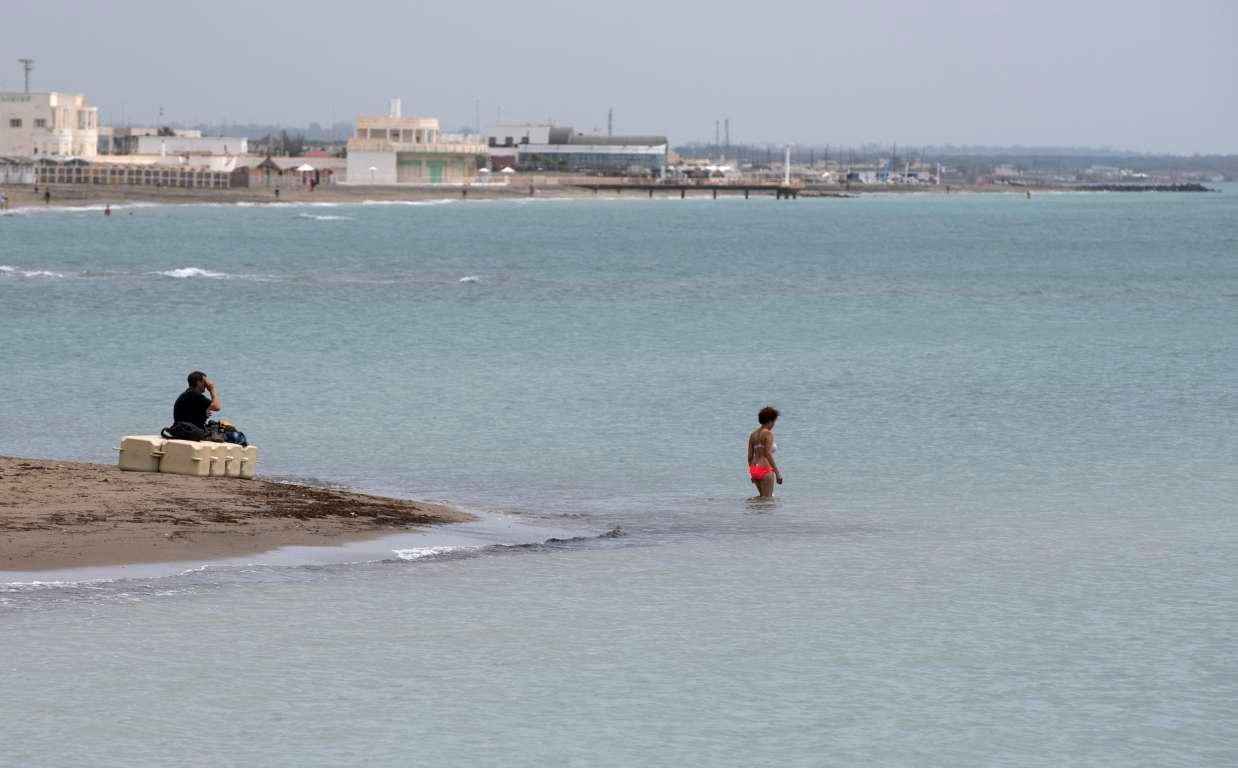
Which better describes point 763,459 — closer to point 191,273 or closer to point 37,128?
point 191,273

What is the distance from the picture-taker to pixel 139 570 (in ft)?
60.8

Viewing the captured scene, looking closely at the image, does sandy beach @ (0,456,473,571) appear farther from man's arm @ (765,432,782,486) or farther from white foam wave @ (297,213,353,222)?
white foam wave @ (297,213,353,222)

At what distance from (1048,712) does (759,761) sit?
2.81m

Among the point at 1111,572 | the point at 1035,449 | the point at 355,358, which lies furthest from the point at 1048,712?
the point at 355,358

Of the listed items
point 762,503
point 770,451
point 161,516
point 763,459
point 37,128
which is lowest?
point 762,503

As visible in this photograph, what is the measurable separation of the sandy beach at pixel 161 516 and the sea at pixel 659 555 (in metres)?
0.50

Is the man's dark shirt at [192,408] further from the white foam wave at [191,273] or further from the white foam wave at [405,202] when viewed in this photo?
the white foam wave at [405,202]

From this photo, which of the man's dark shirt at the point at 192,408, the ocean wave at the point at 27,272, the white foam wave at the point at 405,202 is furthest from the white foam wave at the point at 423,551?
the white foam wave at the point at 405,202

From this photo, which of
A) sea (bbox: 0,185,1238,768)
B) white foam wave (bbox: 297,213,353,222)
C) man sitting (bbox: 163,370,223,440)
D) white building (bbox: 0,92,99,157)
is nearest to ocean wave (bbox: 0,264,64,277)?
sea (bbox: 0,185,1238,768)

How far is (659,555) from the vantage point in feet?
67.9

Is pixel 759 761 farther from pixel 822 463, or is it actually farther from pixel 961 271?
pixel 961 271

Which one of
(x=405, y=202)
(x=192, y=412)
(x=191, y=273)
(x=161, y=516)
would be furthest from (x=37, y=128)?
(x=161, y=516)

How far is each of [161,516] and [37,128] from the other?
17767 centimetres

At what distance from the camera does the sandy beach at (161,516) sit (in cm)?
1895
